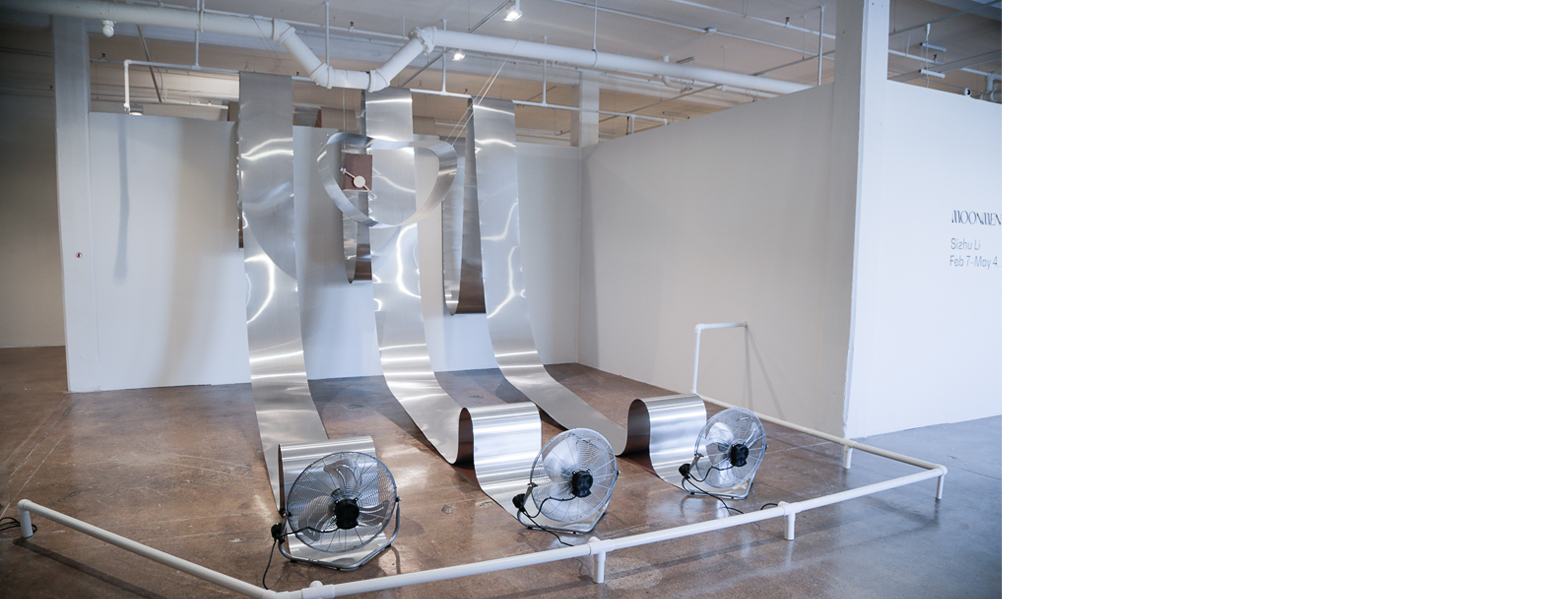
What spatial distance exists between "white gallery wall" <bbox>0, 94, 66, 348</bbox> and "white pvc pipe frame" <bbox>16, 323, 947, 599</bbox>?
926 centimetres

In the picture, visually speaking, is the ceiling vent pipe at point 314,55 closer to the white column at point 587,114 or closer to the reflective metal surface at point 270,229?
the reflective metal surface at point 270,229

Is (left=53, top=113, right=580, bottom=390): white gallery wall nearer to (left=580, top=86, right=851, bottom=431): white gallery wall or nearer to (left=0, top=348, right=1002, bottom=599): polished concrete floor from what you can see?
(left=0, top=348, right=1002, bottom=599): polished concrete floor

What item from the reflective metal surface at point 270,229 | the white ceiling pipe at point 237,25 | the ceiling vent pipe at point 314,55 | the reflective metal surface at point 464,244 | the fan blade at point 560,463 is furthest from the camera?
the reflective metal surface at point 464,244

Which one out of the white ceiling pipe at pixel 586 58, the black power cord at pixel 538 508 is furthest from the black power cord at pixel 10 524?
the white ceiling pipe at pixel 586 58

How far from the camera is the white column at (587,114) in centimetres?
1030

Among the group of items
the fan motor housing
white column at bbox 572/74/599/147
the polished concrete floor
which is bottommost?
the polished concrete floor

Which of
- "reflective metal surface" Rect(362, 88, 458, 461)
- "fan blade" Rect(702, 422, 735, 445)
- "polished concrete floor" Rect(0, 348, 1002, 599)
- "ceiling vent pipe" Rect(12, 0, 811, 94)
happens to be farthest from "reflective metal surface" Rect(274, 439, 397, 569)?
"ceiling vent pipe" Rect(12, 0, 811, 94)

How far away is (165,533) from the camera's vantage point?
4070 mm

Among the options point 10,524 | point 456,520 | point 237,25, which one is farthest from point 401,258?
point 456,520

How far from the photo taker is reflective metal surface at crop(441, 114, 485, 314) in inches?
346

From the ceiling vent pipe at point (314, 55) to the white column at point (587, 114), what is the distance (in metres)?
1.38
